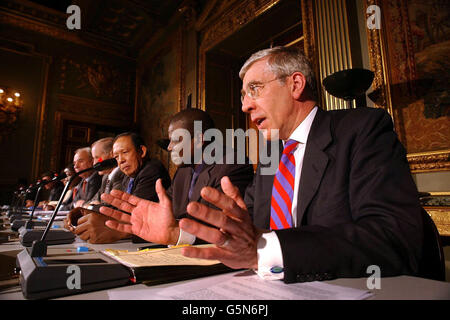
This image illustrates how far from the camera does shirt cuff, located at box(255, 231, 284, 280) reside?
673mm

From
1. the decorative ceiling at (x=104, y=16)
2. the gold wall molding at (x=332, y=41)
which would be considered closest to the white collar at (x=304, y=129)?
the gold wall molding at (x=332, y=41)

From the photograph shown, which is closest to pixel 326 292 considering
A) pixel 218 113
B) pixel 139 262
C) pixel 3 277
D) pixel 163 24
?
pixel 139 262

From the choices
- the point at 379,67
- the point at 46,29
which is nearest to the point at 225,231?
the point at 379,67

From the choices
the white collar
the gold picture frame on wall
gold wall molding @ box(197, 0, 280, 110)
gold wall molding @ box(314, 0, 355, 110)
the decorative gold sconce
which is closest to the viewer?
the white collar

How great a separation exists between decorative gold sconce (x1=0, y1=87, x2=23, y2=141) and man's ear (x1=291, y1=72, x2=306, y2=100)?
7713 millimetres

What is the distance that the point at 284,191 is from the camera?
1.21 m

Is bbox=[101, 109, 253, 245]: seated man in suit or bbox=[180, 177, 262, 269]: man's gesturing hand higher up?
bbox=[101, 109, 253, 245]: seated man in suit

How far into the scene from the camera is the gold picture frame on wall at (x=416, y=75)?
2.54m

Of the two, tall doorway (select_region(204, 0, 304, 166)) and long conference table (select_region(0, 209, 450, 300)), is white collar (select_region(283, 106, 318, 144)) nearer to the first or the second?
long conference table (select_region(0, 209, 450, 300))

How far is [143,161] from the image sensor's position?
9.63 ft

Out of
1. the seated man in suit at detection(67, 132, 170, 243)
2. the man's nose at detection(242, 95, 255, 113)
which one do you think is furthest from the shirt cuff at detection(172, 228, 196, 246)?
the seated man in suit at detection(67, 132, 170, 243)

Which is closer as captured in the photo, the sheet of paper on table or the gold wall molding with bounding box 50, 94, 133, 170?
the sheet of paper on table

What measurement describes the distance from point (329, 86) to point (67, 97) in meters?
7.38
